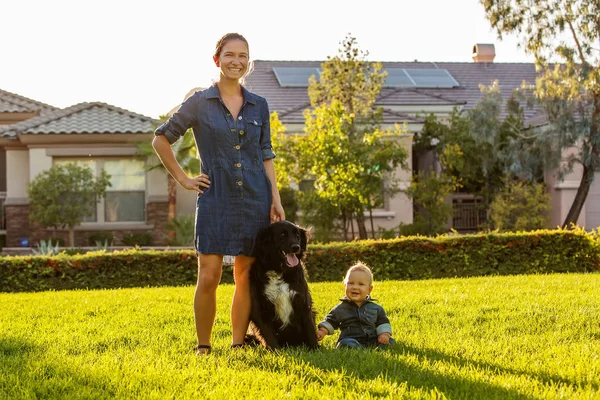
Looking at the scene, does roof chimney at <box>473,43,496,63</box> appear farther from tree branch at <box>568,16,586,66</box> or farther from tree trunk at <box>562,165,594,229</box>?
tree trunk at <box>562,165,594,229</box>

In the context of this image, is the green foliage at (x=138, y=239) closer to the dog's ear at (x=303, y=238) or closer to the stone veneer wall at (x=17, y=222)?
the stone veneer wall at (x=17, y=222)

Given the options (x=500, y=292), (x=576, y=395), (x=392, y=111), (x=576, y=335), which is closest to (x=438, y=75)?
(x=392, y=111)

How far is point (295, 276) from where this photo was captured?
5.82 metres

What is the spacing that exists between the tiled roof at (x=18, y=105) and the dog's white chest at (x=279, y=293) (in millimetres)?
23558

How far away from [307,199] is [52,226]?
23.7 ft

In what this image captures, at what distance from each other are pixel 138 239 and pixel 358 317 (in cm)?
1757

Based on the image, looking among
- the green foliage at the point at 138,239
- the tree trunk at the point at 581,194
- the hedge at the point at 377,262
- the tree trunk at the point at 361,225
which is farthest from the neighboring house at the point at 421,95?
the hedge at the point at 377,262

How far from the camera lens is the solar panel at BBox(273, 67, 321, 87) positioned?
2983 centimetres

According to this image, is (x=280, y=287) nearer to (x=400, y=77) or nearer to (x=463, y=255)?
(x=463, y=255)

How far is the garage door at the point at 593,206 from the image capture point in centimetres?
2655

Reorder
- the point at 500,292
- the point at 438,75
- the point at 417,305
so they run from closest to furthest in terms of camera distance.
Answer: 1. the point at 417,305
2. the point at 500,292
3. the point at 438,75

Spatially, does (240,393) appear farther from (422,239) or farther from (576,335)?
(422,239)

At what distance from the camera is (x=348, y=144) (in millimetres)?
20234

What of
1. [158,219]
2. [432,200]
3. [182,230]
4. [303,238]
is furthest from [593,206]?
[303,238]
